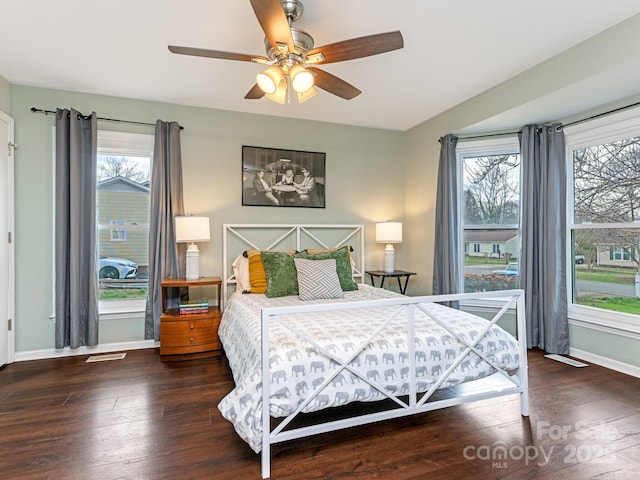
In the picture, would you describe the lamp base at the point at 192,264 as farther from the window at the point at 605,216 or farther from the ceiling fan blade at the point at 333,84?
the window at the point at 605,216

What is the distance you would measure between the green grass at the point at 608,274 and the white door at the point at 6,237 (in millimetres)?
5473

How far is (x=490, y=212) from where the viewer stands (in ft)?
13.5

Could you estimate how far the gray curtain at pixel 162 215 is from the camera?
3660 mm

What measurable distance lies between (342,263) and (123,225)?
2375 millimetres

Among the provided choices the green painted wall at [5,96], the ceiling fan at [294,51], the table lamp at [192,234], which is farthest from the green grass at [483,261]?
the green painted wall at [5,96]

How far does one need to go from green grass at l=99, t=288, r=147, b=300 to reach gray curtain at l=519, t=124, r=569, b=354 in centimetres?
405

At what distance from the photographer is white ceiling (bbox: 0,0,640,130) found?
2.25m

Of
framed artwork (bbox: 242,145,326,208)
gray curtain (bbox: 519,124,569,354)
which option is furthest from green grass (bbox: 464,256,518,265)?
framed artwork (bbox: 242,145,326,208)

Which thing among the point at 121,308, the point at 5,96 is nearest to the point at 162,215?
the point at 121,308

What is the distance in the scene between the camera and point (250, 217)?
416 centimetres

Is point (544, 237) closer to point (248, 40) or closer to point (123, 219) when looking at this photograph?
point (248, 40)

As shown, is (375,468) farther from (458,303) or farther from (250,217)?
(250,217)

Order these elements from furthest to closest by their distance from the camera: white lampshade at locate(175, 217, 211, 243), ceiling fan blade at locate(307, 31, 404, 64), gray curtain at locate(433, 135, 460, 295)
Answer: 1. gray curtain at locate(433, 135, 460, 295)
2. white lampshade at locate(175, 217, 211, 243)
3. ceiling fan blade at locate(307, 31, 404, 64)

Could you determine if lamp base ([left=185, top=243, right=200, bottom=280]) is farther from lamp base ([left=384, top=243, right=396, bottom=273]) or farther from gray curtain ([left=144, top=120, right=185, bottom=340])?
lamp base ([left=384, top=243, right=396, bottom=273])
